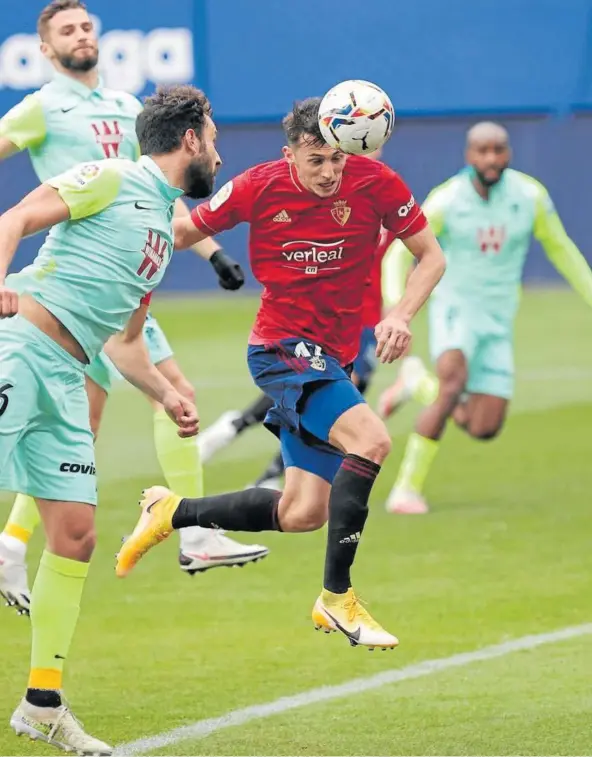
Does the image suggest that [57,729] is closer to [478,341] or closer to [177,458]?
[177,458]

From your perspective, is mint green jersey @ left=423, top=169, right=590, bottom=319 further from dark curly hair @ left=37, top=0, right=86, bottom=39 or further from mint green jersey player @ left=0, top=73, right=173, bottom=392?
dark curly hair @ left=37, top=0, right=86, bottom=39

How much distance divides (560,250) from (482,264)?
89cm

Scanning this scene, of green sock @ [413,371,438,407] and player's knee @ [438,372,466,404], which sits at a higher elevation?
player's knee @ [438,372,466,404]

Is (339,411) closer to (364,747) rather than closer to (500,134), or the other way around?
(364,747)

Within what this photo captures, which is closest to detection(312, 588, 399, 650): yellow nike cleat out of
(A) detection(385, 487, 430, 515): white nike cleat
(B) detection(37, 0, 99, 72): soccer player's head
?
(B) detection(37, 0, 99, 72): soccer player's head

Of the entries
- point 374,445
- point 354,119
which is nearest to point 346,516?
point 374,445

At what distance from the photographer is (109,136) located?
8.34 meters

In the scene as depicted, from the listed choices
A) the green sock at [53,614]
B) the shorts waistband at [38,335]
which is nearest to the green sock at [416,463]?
the green sock at [53,614]

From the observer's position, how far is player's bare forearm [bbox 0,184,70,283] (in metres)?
5.53

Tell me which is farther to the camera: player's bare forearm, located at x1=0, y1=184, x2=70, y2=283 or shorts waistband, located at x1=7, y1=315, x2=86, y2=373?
shorts waistband, located at x1=7, y1=315, x2=86, y2=373

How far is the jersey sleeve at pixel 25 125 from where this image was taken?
8.16m

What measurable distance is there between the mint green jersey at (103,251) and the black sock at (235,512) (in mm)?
1329

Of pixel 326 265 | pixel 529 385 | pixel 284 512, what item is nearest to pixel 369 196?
pixel 326 265

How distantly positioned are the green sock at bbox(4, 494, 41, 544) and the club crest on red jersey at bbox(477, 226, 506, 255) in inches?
171
